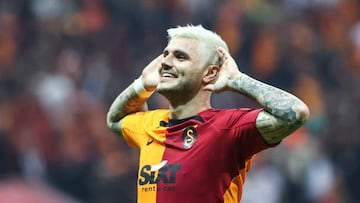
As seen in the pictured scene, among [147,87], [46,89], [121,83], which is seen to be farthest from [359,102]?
[147,87]

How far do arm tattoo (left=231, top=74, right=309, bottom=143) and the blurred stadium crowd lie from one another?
5.11 m

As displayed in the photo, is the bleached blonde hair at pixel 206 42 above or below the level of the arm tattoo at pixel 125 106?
above

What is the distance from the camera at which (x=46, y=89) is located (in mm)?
12594

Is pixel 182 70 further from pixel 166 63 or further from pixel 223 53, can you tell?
pixel 223 53

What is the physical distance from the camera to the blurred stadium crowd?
11.5 meters

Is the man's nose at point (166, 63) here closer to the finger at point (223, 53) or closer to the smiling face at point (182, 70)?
the smiling face at point (182, 70)

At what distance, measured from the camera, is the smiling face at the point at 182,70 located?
20.5 feet

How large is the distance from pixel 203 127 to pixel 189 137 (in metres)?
0.10

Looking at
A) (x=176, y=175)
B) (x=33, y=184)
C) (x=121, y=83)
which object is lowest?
(x=33, y=184)

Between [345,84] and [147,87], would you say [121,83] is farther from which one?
[147,87]

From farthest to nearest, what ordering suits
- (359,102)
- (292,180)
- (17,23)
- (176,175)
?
(17,23), (359,102), (292,180), (176,175)

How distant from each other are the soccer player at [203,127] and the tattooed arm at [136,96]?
0.32 meters

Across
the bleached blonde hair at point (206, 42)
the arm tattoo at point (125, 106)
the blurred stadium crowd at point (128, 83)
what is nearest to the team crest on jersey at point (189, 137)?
the bleached blonde hair at point (206, 42)

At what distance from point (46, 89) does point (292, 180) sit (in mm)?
2880
